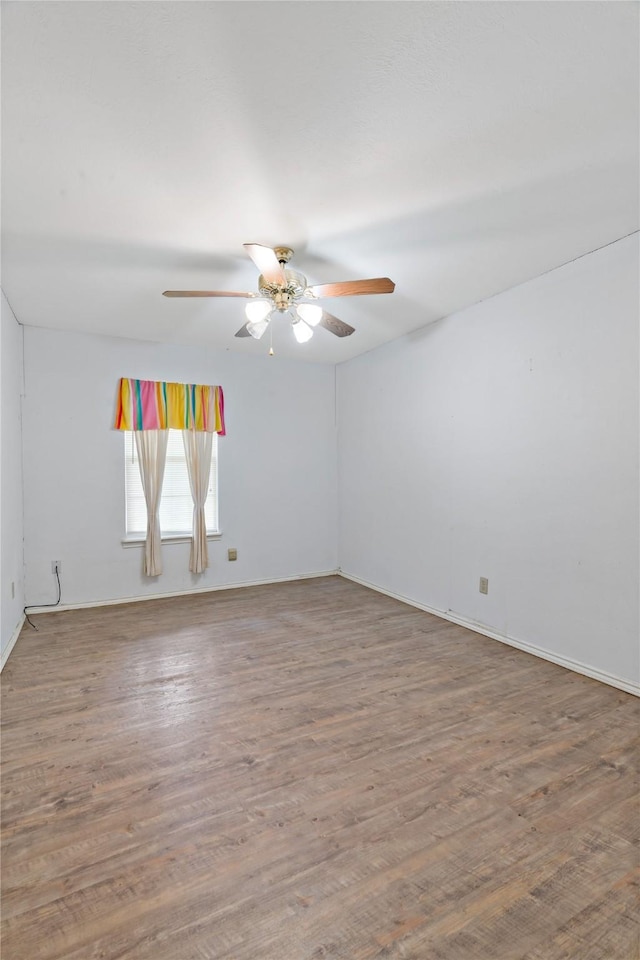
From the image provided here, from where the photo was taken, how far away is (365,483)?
5.21 metres

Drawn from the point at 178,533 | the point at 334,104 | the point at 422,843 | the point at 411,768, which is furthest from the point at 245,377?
the point at 422,843

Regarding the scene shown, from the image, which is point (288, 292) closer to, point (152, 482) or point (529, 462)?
point (529, 462)

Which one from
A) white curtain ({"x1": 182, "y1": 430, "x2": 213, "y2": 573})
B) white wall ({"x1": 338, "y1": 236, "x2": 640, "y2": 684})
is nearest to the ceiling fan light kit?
white wall ({"x1": 338, "y1": 236, "x2": 640, "y2": 684})

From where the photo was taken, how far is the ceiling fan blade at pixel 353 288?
2.49m

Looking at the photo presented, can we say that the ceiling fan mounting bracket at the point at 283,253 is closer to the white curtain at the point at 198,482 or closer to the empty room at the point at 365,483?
the empty room at the point at 365,483

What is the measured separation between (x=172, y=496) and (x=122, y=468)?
0.56 metres

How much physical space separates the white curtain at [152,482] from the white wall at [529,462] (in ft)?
7.52

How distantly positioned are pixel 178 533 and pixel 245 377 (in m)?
1.83

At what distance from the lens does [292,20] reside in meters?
1.38

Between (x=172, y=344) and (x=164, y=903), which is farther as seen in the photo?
(x=172, y=344)

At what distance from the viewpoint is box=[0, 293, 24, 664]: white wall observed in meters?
3.31

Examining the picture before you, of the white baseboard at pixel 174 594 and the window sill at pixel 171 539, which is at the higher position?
the window sill at pixel 171 539

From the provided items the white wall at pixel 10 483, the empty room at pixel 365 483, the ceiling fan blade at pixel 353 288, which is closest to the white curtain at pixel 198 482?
Result: the empty room at pixel 365 483

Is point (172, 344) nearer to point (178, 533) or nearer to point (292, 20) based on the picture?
point (178, 533)
